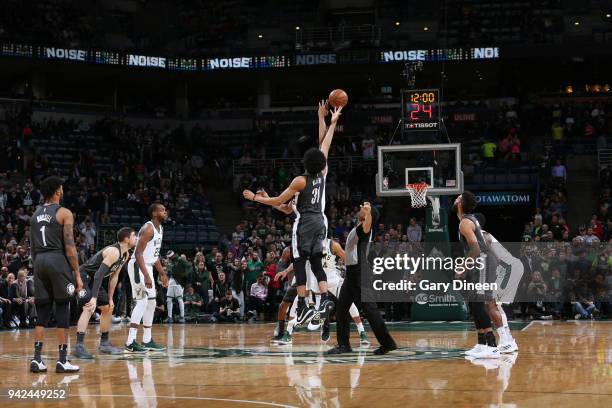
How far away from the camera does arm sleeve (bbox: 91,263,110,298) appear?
1189cm

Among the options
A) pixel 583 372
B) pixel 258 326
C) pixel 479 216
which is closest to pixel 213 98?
pixel 258 326

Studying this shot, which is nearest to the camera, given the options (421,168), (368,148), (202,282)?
(421,168)

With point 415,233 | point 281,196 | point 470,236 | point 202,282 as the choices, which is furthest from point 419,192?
point 281,196

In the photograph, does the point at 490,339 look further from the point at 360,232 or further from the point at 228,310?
the point at 228,310

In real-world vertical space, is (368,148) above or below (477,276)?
above

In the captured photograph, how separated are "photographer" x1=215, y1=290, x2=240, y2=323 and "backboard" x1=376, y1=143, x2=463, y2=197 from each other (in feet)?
14.4

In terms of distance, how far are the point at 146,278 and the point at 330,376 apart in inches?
164

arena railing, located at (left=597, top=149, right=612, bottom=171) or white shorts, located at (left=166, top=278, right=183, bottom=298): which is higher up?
arena railing, located at (left=597, top=149, right=612, bottom=171)

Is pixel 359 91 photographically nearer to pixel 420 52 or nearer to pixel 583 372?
pixel 420 52

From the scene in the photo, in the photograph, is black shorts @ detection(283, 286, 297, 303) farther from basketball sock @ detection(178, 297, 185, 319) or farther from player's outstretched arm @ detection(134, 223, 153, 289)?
basketball sock @ detection(178, 297, 185, 319)

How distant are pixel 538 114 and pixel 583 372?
80.6ft

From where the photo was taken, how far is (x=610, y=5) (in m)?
35.5

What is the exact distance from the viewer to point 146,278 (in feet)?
40.3

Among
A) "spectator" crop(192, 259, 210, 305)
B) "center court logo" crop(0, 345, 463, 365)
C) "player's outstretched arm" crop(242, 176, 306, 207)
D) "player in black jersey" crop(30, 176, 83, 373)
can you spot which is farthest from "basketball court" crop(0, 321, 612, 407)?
"spectator" crop(192, 259, 210, 305)
